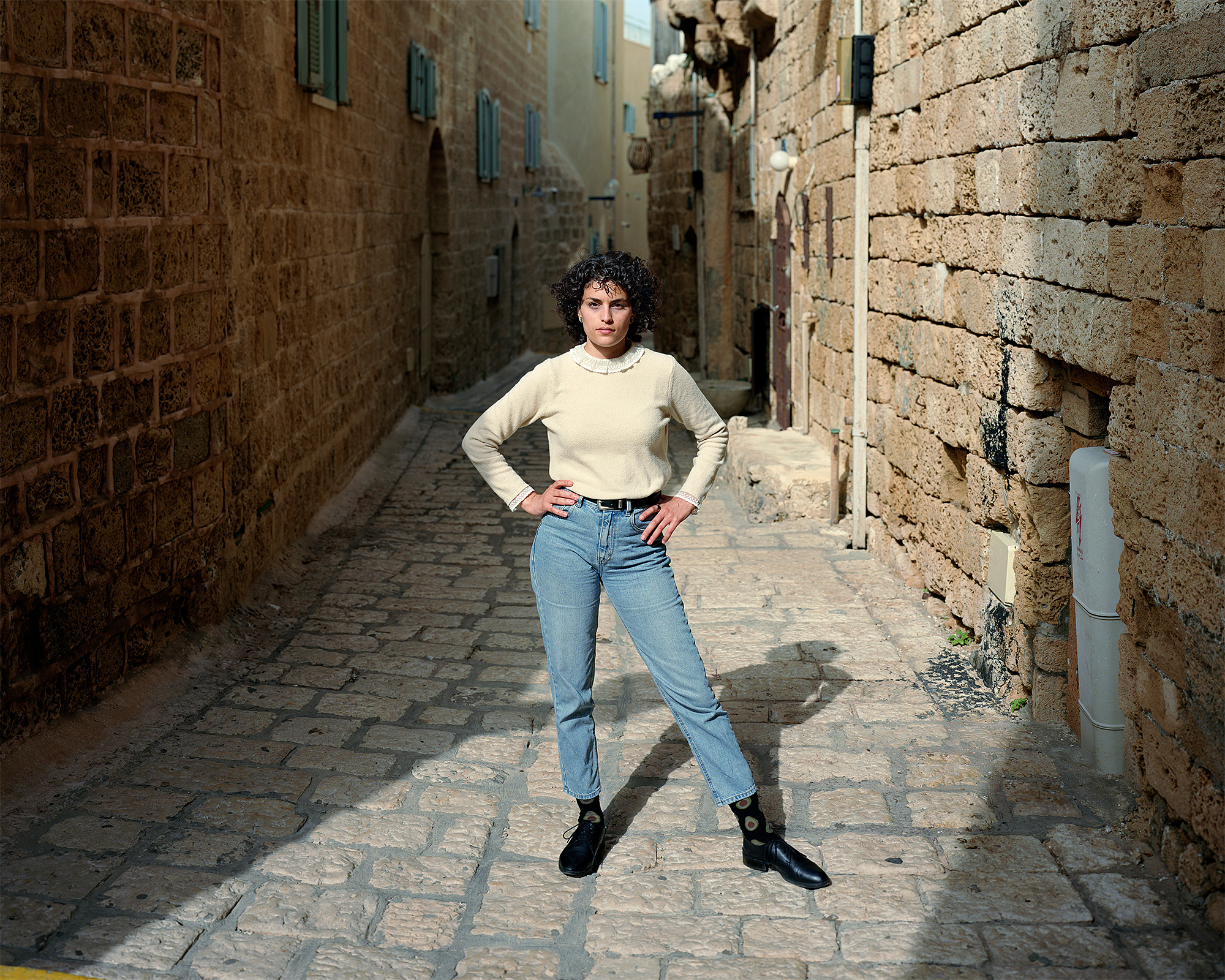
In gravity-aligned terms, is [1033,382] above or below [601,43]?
below

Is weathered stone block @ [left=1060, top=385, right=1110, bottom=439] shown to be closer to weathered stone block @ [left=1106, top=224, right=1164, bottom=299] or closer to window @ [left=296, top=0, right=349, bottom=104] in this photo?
weathered stone block @ [left=1106, top=224, right=1164, bottom=299]

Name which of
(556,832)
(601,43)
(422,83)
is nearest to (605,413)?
(556,832)

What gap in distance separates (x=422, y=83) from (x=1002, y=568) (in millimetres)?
9127

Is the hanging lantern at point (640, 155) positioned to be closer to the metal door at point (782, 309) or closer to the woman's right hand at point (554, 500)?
the metal door at point (782, 309)

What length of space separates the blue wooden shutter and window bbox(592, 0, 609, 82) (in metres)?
22.6

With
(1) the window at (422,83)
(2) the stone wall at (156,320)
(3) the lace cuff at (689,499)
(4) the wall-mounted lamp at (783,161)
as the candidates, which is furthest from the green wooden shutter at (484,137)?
(3) the lace cuff at (689,499)

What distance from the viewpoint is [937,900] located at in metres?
3.28

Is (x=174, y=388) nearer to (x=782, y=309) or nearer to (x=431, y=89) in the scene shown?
(x=782, y=309)

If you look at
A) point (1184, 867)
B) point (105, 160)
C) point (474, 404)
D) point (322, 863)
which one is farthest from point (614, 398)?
point (474, 404)

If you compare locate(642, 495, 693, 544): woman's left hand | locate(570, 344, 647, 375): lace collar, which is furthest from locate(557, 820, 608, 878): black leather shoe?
locate(570, 344, 647, 375): lace collar

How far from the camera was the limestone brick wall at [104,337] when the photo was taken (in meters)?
3.97

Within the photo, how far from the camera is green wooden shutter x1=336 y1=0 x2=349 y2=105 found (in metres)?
8.23

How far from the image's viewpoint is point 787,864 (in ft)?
11.1

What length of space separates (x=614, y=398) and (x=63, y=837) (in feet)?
6.54
